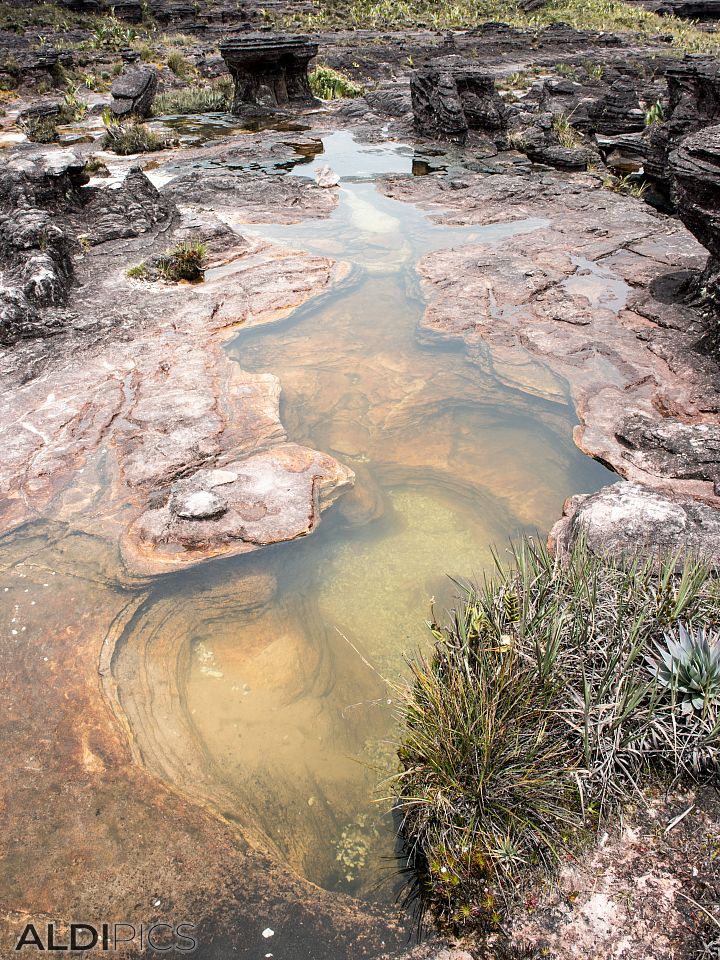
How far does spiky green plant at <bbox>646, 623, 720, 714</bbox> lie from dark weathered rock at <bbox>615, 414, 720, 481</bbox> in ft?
6.96

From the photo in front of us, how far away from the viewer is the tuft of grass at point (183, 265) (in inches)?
303

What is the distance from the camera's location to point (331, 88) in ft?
61.6

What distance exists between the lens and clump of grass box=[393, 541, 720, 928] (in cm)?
248

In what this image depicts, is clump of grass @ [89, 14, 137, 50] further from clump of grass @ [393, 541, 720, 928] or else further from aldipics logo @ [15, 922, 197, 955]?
aldipics logo @ [15, 922, 197, 955]

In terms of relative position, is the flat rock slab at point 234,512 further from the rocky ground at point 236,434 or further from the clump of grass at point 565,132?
the clump of grass at point 565,132

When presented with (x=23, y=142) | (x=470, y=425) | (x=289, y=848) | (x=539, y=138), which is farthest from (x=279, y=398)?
(x=23, y=142)

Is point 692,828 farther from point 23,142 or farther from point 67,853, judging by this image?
point 23,142

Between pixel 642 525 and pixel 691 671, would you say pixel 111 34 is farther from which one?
pixel 691 671

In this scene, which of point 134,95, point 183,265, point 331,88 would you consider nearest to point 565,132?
point 331,88

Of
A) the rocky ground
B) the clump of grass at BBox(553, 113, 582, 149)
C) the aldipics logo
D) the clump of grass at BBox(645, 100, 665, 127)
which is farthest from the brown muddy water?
the clump of grass at BBox(645, 100, 665, 127)

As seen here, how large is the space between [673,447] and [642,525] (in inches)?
48.3

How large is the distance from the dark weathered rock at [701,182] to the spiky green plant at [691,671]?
5.06m

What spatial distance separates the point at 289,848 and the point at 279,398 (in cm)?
383

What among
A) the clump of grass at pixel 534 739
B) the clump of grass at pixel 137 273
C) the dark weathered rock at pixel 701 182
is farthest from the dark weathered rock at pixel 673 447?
the clump of grass at pixel 137 273
